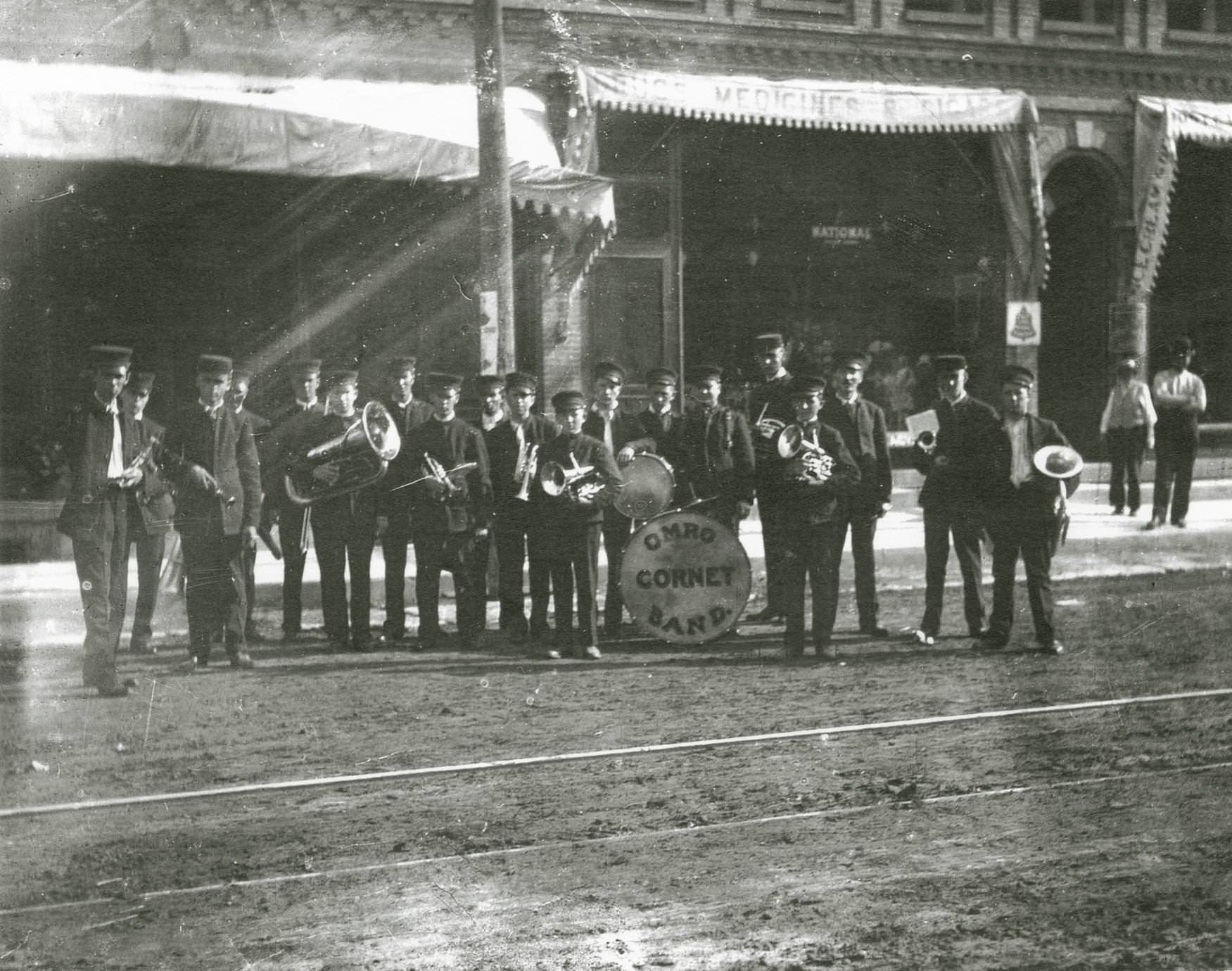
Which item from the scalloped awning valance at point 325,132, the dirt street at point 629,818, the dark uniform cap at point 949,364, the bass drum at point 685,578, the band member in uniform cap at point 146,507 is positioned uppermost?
the scalloped awning valance at point 325,132

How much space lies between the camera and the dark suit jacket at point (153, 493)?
25.0 ft

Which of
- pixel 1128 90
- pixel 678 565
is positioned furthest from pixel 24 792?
pixel 1128 90

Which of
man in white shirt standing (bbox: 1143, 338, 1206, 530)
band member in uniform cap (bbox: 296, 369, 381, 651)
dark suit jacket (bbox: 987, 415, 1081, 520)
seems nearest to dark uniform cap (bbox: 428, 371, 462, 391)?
band member in uniform cap (bbox: 296, 369, 381, 651)

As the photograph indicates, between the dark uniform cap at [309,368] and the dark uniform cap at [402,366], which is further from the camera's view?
the dark uniform cap at [402,366]

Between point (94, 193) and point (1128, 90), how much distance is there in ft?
32.4

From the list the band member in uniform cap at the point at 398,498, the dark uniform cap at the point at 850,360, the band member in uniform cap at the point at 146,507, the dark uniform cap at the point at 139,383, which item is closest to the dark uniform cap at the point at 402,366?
the band member in uniform cap at the point at 398,498

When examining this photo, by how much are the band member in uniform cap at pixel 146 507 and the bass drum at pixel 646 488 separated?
280 centimetres

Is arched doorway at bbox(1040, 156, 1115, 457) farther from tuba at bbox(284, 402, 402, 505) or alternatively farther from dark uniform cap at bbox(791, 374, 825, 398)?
tuba at bbox(284, 402, 402, 505)

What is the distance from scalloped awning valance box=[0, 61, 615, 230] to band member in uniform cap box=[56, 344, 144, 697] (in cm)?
310

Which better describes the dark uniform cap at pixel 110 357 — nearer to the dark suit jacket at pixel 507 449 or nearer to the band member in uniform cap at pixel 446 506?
the band member in uniform cap at pixel 446 506

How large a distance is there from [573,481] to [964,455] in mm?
2514

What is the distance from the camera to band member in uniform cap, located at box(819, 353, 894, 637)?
31.1ft

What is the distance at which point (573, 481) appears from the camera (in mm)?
8953

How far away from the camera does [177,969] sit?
13.0ft
